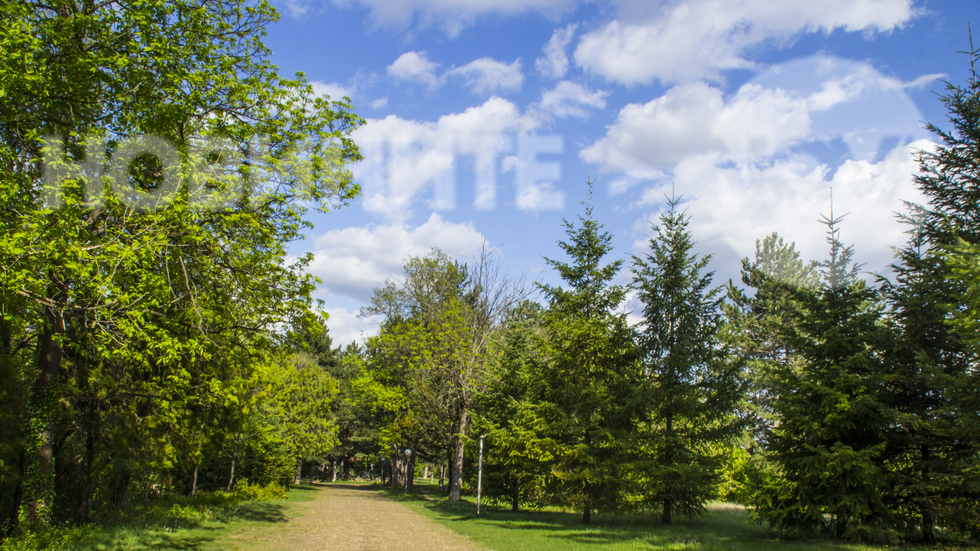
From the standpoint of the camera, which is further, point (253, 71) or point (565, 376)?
point (565, 376)

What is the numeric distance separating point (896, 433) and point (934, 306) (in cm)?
325

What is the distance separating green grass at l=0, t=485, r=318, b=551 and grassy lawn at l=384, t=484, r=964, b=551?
6.10 metres

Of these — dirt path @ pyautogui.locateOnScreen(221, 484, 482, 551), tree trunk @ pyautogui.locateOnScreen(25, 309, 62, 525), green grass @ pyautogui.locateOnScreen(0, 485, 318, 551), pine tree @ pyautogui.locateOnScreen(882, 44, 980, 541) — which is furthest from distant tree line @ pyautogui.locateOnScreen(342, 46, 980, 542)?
tree trunk @ pyautogui.locateOnScreen(25, 309, 62, 525)

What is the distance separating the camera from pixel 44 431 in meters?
10.8

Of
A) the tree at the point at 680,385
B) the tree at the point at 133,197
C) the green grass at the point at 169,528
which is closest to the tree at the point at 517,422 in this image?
the tree at the point at 680,385

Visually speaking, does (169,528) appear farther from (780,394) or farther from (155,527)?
(780,394)

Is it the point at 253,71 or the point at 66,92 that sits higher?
the point at 253,71

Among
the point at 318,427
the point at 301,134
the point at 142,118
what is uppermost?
the point at 301,134

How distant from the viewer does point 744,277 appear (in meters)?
38.4

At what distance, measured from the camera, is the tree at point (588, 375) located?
17.0m

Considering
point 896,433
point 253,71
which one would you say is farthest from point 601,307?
point 253,71

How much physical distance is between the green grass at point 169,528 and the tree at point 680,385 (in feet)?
37.4

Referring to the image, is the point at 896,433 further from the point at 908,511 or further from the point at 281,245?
the point at 281,245

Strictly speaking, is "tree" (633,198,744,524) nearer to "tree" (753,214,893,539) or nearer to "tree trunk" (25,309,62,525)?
"tree" (753,214,893,539)
